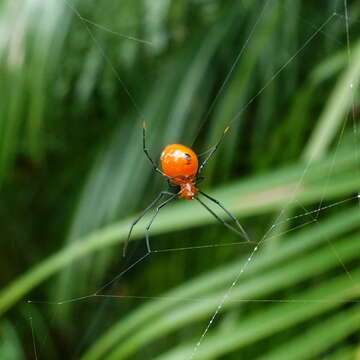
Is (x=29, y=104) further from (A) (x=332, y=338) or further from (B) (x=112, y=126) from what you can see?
(A) (x=332, y=338)

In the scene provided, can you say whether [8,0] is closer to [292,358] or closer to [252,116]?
[252,116]

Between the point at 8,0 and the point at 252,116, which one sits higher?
the point at 8,0

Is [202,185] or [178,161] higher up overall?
[178,161]

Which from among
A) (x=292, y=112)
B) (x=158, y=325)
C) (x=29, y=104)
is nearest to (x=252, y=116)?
(x=292, y=112)

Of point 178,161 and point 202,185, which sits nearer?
point 178,161

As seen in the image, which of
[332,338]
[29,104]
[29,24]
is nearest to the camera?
[332,338]

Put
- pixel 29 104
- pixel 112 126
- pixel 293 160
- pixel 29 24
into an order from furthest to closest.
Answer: pixel 112 126 → pixel 29 104 → pixel 29 24 → pixel 293 160

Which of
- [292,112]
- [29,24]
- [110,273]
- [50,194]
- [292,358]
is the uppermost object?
[29,24]

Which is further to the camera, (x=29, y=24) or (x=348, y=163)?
(x=29, y=24)
